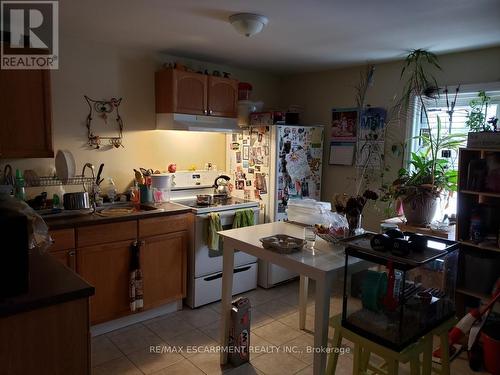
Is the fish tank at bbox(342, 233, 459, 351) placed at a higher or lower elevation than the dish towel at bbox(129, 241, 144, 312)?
higher

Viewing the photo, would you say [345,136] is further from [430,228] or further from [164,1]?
[164,1]

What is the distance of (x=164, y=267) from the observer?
A: 3.10 metres

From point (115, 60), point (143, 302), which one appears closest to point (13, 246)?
point (143, 302)

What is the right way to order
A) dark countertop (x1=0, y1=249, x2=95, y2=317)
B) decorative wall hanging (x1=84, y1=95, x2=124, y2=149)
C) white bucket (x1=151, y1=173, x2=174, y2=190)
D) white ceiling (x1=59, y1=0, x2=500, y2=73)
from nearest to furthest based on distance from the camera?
dark countertop (x1=0, y1=249, x2=95, y2=317)
white ceiling (x1=59, y1=0, x2=500, y2=73)
decorative wall hanging (x1=84, y1=95, x2=124, y2=149)
white bucket (x1=151, y1=173, x2=174, y2=190)

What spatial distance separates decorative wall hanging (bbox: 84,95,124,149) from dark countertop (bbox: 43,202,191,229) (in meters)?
0.71

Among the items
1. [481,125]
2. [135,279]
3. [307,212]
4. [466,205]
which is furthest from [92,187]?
[481,125]

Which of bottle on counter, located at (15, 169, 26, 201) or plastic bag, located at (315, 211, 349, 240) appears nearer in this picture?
plastic bag, located at (315, 211, 349, 240)

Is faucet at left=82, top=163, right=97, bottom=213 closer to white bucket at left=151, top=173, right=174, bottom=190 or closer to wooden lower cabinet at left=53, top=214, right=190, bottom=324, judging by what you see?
wooden lower cabinet at left=53, top=214, right=190, bottom=324

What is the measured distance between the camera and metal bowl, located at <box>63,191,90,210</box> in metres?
2.83

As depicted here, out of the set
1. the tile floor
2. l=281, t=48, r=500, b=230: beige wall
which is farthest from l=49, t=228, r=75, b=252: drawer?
l=281, t=48, r=500, b=230: beige wall

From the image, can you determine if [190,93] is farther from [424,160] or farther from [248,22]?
[424,160]

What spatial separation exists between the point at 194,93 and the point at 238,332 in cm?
211

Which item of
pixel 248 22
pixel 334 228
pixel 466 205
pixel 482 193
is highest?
pixel 248 22

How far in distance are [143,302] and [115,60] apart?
207cm
